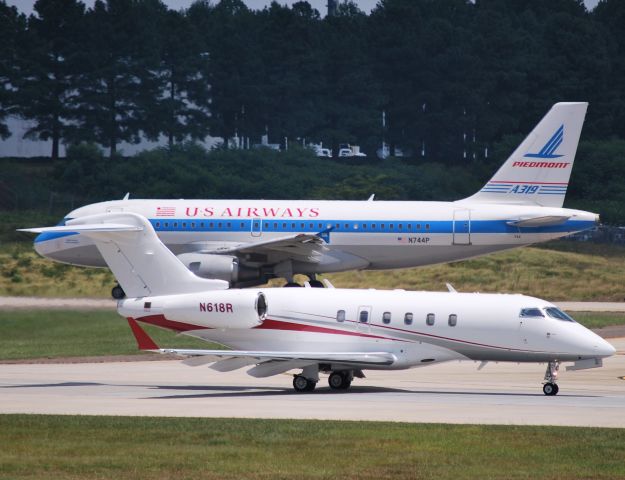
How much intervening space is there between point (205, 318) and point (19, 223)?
4757 centimetres

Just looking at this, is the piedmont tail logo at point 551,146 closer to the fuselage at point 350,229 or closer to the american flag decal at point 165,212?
the fuselage at point 350,229

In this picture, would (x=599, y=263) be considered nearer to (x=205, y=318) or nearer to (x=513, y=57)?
(x=205, y=318)

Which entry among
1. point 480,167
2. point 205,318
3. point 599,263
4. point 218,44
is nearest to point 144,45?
point 218,44

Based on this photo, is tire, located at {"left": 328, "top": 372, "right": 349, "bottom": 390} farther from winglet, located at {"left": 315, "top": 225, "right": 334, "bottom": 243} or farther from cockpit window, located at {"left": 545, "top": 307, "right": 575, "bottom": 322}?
winglet, located at {"left": 315, "top": 225, "right": 334, "bottom": 243}

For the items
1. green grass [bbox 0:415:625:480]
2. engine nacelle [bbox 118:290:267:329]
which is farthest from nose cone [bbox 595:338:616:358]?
engine nacelle [bbox 118:290:267:329]

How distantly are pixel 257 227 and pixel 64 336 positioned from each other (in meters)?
9.86

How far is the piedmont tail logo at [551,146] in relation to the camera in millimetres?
52250

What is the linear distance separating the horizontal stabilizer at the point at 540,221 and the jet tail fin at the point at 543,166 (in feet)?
5.50

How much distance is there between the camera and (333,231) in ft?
165

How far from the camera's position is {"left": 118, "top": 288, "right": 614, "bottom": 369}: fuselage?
98.1 feet

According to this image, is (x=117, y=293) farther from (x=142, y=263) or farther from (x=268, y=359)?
(x=268, y=359)

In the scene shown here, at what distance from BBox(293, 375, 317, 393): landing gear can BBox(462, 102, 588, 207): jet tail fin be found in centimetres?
2237

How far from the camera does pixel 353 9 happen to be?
139 metres

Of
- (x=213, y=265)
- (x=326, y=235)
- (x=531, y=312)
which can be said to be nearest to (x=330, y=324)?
(x=531, y=312)
